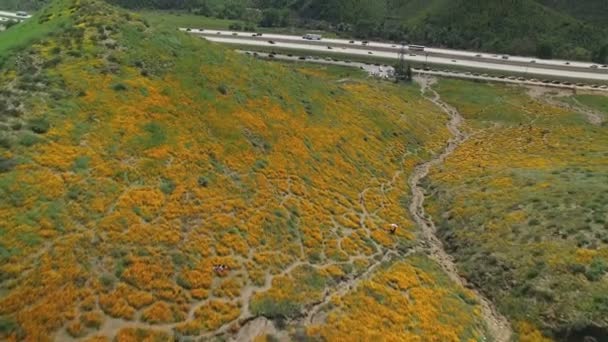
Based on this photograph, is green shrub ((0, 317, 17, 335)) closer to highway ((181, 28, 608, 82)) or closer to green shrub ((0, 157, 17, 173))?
green shrub ((0, 157, 17, 173))

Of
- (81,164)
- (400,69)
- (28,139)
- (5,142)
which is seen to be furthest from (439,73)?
(5,142)

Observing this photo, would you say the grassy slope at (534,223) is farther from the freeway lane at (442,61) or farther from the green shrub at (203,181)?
the freeway lane at (442,61)

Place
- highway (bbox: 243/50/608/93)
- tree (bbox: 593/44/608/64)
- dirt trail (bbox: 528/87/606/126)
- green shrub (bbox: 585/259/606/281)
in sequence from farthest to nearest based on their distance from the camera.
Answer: tree (bbox: 593/44/608/64)
highway (bbox: 243/50/608/93)
dirt trail (bbox: 528/87/606/126)
green shrub (bbox: 585/259/606/281)

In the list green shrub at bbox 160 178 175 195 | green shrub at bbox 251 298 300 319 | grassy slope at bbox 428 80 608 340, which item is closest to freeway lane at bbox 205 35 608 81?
grassy slope at bbox 428 80 608 340

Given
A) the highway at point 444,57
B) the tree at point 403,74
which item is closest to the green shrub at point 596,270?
the tree at point 403,74

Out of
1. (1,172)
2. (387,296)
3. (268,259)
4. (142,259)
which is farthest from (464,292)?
(1,172)

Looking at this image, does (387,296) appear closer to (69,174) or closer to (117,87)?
(69,174)

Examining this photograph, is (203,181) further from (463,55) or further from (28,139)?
(463,55)
